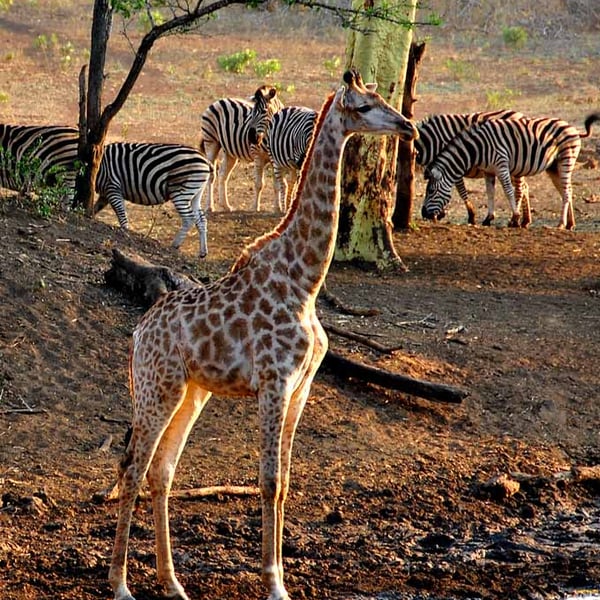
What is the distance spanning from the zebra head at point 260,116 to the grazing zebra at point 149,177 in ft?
11.6

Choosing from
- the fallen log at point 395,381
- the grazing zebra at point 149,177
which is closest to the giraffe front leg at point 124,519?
the fallen log at point 395,381

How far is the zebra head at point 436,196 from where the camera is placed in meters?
17.0

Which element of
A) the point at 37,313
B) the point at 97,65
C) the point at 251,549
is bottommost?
the point at 251,549

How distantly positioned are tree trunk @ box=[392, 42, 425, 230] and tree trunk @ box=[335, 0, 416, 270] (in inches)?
89.7

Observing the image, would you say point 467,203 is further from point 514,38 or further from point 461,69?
point 514,38

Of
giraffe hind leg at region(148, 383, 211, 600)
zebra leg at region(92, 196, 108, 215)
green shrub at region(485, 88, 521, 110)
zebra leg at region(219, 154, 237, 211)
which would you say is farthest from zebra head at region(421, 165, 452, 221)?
giraffe hind leg at region(148, 383, 211, 600)

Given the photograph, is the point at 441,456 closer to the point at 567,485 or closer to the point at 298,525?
the point at 567,485

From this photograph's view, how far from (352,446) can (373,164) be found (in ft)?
17.2

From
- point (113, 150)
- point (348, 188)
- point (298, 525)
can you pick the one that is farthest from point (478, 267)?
point (298, 525)

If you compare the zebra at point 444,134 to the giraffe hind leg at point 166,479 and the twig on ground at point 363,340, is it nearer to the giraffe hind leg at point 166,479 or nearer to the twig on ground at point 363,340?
the twig on ground at point 363,340

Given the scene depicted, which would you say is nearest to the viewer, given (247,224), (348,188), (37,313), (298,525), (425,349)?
(298,525)

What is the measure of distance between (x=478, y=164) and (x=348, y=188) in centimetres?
504

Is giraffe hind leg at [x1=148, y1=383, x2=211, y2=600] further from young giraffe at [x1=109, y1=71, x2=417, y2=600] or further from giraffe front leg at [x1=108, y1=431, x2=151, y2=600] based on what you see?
giraffe front leg at [x1=108, y1=431, x2=151, y2=600]

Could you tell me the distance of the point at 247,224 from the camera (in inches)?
609
